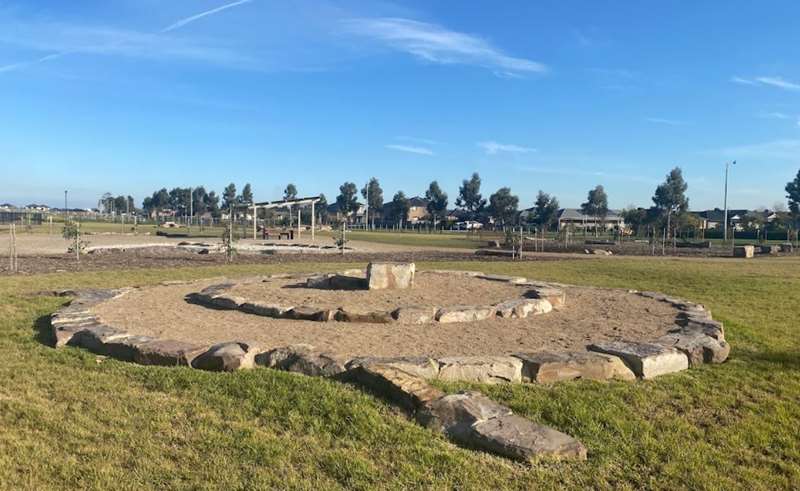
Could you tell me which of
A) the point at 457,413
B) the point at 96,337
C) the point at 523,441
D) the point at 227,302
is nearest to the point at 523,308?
the point at 457,413

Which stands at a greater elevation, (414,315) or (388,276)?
(388,276)

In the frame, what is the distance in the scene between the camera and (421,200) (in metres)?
129

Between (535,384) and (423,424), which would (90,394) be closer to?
(423,424)

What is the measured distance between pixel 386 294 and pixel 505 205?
8550cm

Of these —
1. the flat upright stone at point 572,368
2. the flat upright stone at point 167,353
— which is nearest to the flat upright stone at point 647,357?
the flat upright stone at point 572,368

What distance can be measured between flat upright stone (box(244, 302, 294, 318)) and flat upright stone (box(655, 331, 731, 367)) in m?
5.08

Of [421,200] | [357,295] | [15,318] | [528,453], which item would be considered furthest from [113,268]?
[421,200]

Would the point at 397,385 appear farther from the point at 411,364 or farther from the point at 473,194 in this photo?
the point at 473,194

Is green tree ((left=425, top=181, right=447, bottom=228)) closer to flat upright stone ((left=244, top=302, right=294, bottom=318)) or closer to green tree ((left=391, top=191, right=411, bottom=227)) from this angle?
green tree ((left=391, top=191, right=411, bottom=227))

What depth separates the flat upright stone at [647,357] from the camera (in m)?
5.58

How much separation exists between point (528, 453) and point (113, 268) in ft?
55.1

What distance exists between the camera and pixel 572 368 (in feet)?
17.8

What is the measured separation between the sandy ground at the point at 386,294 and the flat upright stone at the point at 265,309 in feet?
1.05

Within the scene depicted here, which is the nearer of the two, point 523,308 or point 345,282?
point 523,308
